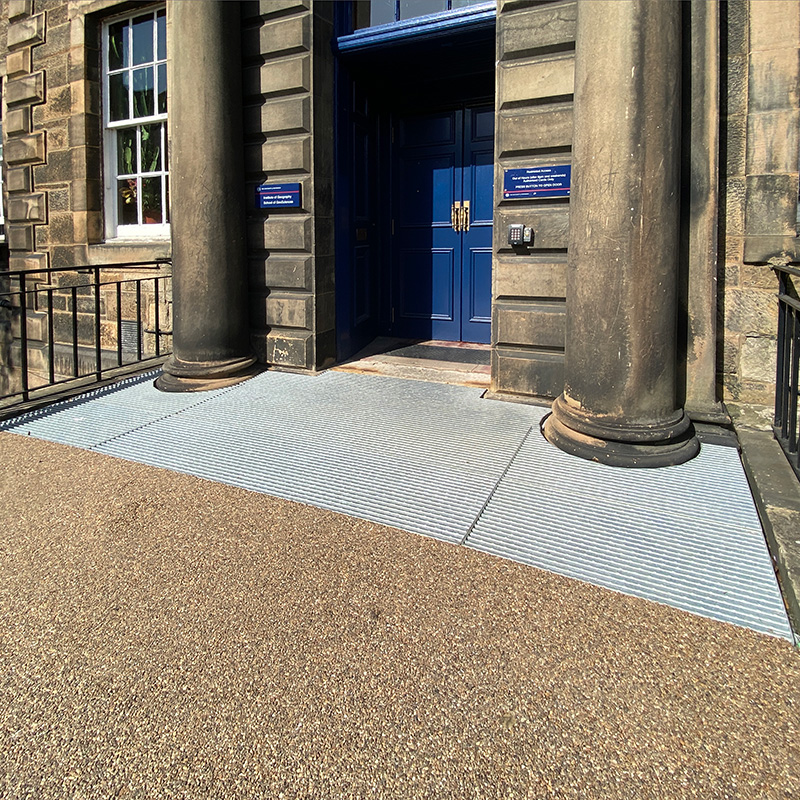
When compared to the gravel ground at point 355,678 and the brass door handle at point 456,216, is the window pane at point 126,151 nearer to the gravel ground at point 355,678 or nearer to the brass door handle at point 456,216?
the brass door handle at point 456,216

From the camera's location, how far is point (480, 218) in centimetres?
700

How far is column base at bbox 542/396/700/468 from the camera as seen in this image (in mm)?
3854

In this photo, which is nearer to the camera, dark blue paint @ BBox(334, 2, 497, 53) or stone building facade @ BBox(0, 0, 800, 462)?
stone building facade @ BBox(0, 0, 800, 462)

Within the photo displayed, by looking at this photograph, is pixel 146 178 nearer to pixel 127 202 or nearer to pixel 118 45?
pixel 127 202

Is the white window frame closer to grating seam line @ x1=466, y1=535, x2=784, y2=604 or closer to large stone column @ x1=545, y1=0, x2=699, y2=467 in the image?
large stone column @ x1=545, y1=0, x2=699, y2=467

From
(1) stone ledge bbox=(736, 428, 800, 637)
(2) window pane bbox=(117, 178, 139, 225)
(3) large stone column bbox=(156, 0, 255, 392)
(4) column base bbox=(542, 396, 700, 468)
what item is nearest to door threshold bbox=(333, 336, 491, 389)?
(3) large stone column bbox=(156, 0, 255, 392)

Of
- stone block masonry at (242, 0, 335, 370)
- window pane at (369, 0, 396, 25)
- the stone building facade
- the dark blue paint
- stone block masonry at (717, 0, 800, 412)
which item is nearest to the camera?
the stone building facade

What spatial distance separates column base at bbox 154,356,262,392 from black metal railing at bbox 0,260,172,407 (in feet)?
2.71

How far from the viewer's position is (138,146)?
762 cm

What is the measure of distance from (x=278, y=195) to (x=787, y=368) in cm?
432

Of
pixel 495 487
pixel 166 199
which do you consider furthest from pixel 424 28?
pixel 495 487

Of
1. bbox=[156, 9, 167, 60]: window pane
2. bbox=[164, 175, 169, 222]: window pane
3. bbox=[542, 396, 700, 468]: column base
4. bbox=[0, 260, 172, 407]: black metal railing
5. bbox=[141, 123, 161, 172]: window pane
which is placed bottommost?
bbox=[542, 396, 700, 468]: column base

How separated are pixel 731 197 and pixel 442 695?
3.91 metres

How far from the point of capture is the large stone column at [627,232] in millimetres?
3805
